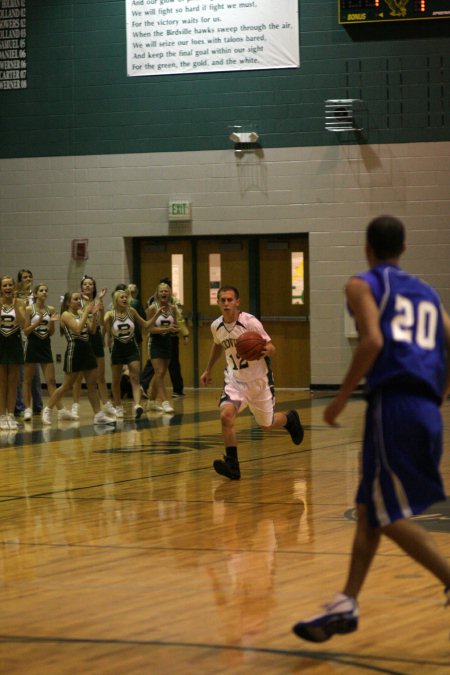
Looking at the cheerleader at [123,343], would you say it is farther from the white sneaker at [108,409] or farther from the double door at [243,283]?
the double door at [243,283]

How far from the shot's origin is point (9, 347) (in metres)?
14.1

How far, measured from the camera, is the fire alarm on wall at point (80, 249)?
19906mm

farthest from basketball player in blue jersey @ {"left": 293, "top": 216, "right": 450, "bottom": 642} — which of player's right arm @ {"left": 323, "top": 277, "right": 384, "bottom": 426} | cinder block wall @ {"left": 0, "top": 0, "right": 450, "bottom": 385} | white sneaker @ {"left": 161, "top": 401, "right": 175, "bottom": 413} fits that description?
cinder block wall @ {"left": 0, "top": 0, "right": 450, "bottom": 385}

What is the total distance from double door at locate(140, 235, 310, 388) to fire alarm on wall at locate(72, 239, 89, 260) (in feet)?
2.91

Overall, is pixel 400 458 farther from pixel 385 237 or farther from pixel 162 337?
pixel 162 337

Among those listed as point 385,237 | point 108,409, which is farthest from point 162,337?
point 385,237

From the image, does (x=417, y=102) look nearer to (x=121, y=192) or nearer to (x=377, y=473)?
(x=121, y=192)

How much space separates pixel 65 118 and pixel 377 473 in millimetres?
16495

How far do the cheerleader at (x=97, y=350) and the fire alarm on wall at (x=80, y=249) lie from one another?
Answer: 3.82 meters

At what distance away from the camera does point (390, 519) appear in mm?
4391

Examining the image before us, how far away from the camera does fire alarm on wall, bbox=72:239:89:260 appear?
1991cm

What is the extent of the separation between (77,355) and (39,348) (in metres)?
1.18

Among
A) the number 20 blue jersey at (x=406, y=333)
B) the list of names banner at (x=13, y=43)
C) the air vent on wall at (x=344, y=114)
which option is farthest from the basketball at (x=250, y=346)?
the list of names banner at (x=13, y=43)

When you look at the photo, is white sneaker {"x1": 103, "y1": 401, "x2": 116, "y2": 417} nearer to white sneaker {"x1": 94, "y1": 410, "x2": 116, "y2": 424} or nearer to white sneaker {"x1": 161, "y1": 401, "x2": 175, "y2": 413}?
white sneaker {"x1": 94, "y1": 410, "x2": 116, "y2": 424}
